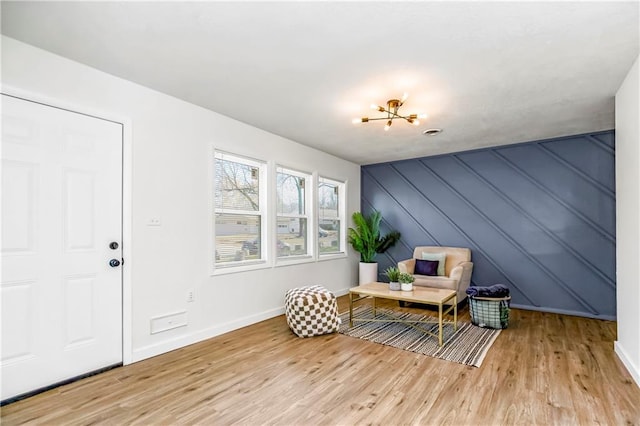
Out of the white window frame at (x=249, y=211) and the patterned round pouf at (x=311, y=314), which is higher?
the white window frame at (x=249, y=211)

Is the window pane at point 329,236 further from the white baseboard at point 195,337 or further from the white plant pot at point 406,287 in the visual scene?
the white plant pot at point 406,287

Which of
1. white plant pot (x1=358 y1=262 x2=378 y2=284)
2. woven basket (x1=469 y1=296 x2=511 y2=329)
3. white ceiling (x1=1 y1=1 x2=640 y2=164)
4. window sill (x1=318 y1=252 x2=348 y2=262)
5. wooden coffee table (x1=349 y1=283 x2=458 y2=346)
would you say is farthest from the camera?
white plant pot (x1=358 y1=262 x2=378 y2=284)

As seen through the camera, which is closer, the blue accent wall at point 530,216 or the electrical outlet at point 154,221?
the electrical outlet at point 154,221

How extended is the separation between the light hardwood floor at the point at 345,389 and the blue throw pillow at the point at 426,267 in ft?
5.61

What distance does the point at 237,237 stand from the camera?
13.3 feet

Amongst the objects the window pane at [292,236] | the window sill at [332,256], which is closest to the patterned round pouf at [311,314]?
the window pane at [292,236]

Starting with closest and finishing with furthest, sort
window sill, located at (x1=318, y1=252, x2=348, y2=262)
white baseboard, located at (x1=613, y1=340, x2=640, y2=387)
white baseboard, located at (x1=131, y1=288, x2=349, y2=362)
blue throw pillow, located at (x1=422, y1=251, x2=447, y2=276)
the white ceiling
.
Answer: the white ceiling < white baseboard, located at (x1=613, y1=340, x2=640, y2=387) < white baseboard, located at (x1=131, y1=288, x2=349, y2=362) < blue throw pillow, located at (x1=422, y1=251, x2=447, y2=276) < window sill, located at (x1=318, y1=252, x2=348, y2=262)

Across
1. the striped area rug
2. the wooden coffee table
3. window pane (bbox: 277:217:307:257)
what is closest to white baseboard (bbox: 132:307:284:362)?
window pane (bbox: 277:217:307:257)

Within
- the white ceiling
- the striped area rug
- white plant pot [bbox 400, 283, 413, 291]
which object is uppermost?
the white ceiling

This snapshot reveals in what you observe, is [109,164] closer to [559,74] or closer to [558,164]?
[559,74]

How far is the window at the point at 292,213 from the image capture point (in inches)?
184

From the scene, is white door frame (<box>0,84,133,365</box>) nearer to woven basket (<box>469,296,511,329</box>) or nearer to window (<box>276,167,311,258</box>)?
window (<box>276,167,311,258</box>)

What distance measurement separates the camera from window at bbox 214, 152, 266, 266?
383 cm

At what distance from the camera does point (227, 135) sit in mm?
3809
